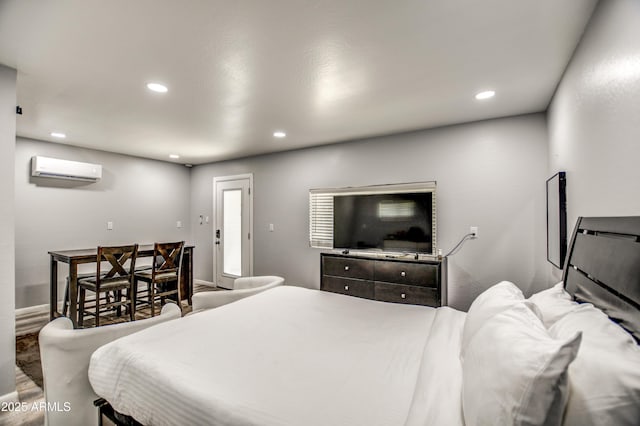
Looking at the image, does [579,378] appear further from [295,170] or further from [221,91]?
[295,170]

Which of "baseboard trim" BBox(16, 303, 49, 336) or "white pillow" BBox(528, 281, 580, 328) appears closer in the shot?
"white pillow" BBox(528, 281, 580, 328)

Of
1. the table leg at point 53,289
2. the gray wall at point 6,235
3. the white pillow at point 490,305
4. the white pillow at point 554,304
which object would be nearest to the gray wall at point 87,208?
the table leg at point 53,289

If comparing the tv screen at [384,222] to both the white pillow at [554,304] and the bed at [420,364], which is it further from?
the white pillow at [554,304]

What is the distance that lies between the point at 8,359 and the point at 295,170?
3741 mm

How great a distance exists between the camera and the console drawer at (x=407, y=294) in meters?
3.21

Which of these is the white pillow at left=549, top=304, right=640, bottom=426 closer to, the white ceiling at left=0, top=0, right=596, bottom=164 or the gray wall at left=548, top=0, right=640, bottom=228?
the gray wall at left=548, top=0, right=640, bottom=228

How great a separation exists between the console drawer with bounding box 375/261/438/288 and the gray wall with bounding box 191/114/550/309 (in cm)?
48

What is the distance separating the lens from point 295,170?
484 cm

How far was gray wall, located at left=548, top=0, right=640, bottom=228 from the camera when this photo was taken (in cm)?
125

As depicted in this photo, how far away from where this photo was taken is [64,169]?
440 cm

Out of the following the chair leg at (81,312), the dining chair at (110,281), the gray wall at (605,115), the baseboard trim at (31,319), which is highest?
the gray wall at (605,115)

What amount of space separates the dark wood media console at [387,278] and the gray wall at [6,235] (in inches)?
115

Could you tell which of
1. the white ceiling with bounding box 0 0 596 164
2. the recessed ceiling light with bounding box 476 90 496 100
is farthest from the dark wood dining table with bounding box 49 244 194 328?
the recessed ceiling light with bounding box 476 90 496 100

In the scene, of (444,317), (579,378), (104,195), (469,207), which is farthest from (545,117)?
(104,195)
